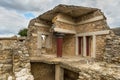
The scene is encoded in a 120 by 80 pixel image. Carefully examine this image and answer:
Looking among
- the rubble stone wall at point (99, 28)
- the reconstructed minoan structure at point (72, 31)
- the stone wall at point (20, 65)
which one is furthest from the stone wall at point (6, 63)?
the rubble stone wall at point (99, 28)

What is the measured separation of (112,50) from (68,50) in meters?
4.51

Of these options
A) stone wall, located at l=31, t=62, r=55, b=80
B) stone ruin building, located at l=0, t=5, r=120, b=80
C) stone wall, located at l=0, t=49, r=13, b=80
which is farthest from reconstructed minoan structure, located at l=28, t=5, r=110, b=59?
stone wall, located at l=0, t=49, r=13, b=80

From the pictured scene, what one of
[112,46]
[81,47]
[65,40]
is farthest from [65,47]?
[112,46]

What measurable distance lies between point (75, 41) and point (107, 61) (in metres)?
3.86

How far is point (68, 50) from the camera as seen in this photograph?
36.9 feet

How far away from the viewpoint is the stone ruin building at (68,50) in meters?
6.65

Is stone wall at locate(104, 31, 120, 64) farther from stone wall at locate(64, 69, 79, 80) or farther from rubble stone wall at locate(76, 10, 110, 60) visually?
stone wall at locate(64, 69, 79, 80)

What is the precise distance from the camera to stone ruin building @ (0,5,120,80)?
665 cm

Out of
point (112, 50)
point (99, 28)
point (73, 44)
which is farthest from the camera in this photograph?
point (73, 44)

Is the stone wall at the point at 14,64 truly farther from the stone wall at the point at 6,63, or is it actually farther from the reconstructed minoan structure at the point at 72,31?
the reconstructed minoan structure at the point at 72,31

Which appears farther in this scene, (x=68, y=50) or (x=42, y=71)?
(x=68, y=50)

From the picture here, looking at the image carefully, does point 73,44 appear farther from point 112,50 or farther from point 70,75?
point 112,50

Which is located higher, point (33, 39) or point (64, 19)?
point (64, 19)

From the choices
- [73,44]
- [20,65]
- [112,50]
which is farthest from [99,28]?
[20,65]
